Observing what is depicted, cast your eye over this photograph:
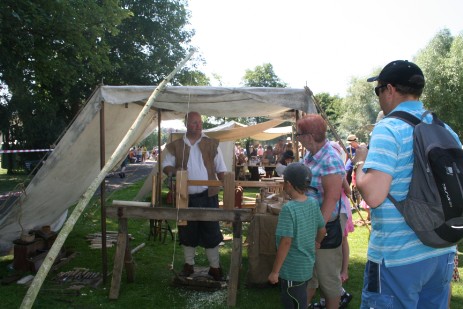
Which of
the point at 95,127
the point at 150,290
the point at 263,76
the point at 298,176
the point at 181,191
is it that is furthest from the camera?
the point at 263,76

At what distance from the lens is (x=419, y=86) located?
175cm

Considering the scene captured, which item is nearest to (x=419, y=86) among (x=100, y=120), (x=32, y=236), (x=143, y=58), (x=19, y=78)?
(x=100, y=120)

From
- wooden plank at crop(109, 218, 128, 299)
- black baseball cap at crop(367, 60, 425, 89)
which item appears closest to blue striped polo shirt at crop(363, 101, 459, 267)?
black baseball cap at crop(367, 60, 425, 89)

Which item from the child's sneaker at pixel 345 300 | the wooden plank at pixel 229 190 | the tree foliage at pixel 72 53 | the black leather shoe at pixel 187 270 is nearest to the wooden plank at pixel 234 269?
the wooden plank at pixel 229 190

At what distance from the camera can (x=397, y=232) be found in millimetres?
1674

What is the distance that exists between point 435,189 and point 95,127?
397 cm

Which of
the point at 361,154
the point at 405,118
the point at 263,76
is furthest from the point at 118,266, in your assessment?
the point at 263,76

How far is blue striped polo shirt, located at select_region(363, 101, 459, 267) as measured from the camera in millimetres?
1635

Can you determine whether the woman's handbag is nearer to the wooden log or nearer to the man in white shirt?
the wooden log

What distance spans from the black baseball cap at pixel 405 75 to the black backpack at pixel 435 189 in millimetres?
183

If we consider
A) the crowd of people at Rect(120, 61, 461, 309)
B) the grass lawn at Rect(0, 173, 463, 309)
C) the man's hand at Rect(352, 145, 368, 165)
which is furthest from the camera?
the grass lawn at Rect(0, 173, 463, 309)

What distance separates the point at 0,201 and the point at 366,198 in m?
10.9

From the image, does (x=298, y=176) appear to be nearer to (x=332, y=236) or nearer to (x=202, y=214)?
(x=332, y=236)

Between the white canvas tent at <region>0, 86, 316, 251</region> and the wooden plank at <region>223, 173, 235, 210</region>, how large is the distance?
3.10ft
